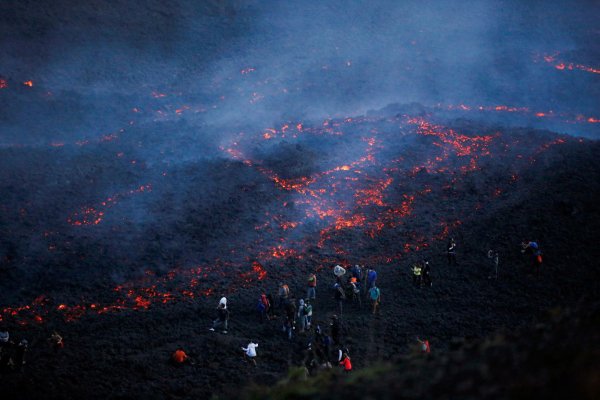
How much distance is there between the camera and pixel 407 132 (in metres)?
37.0

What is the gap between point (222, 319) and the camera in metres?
17.6

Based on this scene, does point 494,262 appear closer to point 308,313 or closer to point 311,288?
point 311,288

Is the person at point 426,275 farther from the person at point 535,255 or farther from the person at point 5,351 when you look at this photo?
the person at point 5,351

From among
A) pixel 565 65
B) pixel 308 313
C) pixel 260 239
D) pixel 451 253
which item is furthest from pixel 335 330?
pixel 565 65

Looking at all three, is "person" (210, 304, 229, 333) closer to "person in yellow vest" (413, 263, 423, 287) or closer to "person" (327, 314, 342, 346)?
"person" (327, 314, 342, 346)

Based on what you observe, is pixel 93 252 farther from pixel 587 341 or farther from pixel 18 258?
pixel 587 341

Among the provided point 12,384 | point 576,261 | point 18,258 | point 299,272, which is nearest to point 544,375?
point 12,384

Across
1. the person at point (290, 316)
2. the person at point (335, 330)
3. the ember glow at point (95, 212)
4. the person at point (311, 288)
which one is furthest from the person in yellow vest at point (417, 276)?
the ember glow at point (95, 212)

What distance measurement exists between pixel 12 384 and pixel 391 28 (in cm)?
7067

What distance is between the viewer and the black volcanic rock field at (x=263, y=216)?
14055 millimetres

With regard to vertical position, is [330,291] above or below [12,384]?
above

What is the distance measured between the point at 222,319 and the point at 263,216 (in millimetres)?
10007

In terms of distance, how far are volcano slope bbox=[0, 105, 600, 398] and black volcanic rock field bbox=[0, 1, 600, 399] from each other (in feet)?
0.41

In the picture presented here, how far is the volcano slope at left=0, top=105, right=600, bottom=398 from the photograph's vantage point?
53.8 ft
